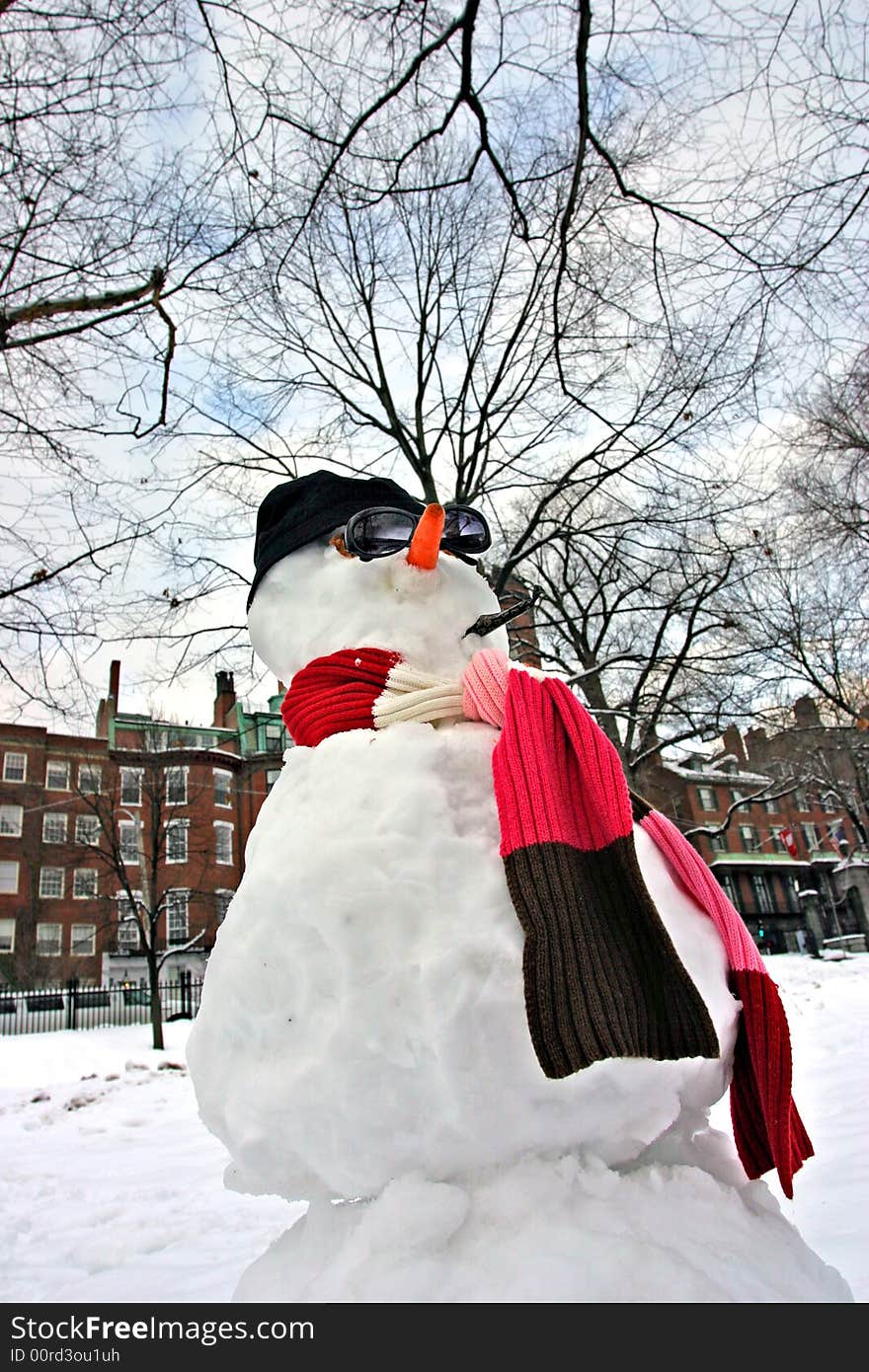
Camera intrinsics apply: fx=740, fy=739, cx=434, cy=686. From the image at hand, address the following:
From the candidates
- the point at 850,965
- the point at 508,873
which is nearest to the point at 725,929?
the point at 508,873

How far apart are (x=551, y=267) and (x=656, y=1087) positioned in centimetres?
625

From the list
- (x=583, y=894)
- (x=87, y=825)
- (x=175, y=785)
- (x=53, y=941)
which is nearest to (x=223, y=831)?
(x=87, y=825)

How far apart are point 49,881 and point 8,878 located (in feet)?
4.12

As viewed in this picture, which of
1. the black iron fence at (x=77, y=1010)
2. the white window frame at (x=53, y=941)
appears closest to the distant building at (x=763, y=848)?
the black iron fence at (x=77, y=1010)

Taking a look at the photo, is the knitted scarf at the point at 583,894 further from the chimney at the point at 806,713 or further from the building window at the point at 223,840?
the building window at the point at 223,840

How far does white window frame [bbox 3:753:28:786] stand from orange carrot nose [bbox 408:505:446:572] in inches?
1065

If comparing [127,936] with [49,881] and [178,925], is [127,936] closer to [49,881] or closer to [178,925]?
[178,925]

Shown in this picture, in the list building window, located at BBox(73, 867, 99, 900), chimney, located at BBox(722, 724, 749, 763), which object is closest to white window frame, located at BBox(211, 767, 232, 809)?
building window, located at BBox(73, 867, 99, 900)

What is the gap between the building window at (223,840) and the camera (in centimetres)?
2608

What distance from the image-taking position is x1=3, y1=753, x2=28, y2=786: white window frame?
2500 cm

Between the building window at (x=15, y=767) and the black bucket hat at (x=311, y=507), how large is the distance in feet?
87.5

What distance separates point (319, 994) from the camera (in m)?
1.46

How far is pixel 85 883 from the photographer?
79.7ft
